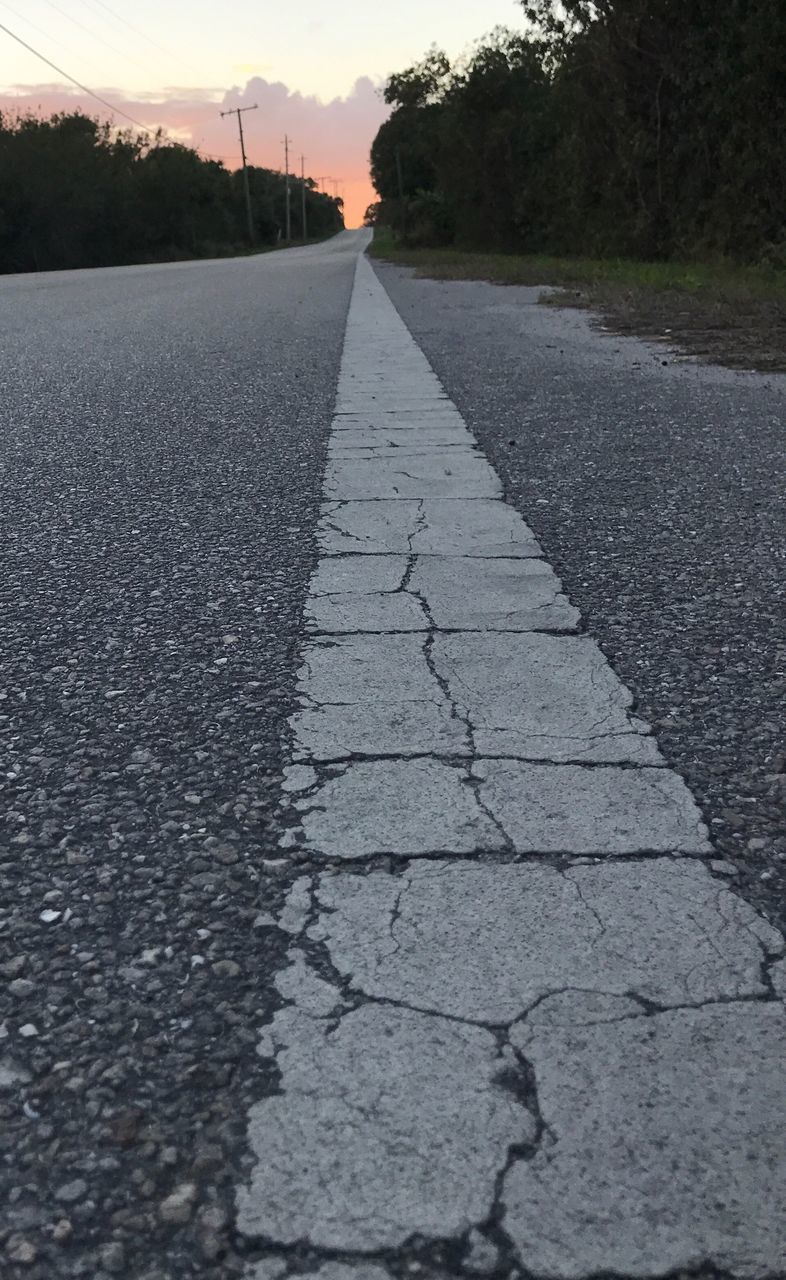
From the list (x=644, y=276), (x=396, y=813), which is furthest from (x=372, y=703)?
(x=644, y=276)

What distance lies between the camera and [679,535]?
129 inches

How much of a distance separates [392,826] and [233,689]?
2.11 feet

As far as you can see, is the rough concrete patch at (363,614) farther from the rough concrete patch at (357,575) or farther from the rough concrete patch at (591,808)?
the rough concrete patch at (591,808)

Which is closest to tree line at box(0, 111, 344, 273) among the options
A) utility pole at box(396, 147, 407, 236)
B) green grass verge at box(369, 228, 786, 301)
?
utility pole at box(396, 147, 407, 236)

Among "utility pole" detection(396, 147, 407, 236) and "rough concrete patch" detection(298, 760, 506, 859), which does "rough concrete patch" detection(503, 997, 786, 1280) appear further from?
"utility pole" detection(396, 147, 407, 236)

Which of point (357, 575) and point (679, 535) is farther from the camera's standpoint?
point (679, 535)

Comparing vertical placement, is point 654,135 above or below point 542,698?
above

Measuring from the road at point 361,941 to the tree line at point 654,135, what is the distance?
1255cm

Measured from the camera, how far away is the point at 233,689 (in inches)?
87.0

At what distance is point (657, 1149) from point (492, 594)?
1.80m

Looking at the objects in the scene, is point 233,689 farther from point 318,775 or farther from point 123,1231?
point 123,1231

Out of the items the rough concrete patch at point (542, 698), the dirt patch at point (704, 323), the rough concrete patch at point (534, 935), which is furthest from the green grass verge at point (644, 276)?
→ the rough concrete patch at point (534, 935)

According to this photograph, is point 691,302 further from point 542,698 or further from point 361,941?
point 361,941

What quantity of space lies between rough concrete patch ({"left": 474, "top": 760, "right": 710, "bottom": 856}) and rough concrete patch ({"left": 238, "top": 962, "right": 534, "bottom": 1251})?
0.45 meters
